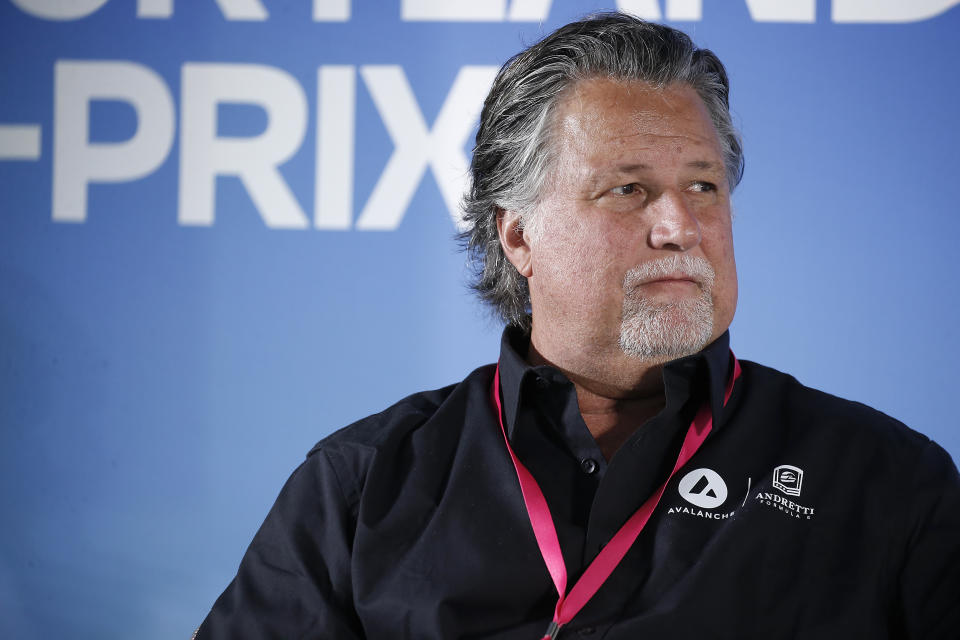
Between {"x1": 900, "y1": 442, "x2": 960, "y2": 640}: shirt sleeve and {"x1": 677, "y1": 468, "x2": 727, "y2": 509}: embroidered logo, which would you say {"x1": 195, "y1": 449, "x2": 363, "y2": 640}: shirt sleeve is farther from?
{"x1": 900, "y1": 442, "x2": 960, "y2": 640}: shirt sleeve

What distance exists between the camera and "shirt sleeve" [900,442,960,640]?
1.13m

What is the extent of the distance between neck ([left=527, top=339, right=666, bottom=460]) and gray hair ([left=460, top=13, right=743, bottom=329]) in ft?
0.91

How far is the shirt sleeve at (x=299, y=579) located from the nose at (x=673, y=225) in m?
0.59

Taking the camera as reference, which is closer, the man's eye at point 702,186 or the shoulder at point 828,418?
the shoulder at point 828,418

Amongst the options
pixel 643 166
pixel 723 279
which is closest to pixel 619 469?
pixel 723 279

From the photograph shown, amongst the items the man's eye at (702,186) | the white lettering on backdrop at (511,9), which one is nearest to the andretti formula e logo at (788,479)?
the man's eye at (702,186)

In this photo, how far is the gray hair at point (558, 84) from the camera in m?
1.45

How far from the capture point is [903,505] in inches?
46.7

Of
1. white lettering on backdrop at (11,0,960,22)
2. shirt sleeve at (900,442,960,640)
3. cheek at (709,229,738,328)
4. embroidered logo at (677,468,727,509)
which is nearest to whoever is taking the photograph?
shirt sleeve at (900,442,960,640)

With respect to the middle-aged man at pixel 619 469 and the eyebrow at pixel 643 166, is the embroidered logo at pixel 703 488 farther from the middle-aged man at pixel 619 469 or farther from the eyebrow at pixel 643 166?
the eyebrow at pixel 643 166

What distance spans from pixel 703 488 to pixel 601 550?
0.53 ft

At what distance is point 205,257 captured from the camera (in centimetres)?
234

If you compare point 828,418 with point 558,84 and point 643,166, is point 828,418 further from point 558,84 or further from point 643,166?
point 558,84

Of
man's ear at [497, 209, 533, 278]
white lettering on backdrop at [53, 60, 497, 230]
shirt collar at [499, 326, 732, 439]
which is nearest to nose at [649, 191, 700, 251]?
shirt collar at [499, 326, 732, 439]
